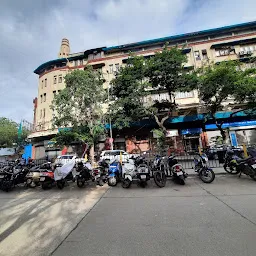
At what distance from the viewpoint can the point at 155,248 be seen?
251 centimetres

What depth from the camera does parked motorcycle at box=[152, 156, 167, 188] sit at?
616 cm

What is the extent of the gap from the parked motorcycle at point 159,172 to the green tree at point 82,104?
964 cm

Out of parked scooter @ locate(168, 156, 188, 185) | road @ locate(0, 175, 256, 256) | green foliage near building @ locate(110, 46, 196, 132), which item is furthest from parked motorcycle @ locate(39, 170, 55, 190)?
green foliage near building @ locate(110, 46, 196, 132)

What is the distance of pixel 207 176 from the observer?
646cm

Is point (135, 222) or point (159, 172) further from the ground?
point (159, 172)

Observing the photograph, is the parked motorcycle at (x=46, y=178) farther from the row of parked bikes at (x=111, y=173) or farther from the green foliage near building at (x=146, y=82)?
the green foliage near building at (x=146, y=82)

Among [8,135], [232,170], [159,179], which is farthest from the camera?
[8,135]

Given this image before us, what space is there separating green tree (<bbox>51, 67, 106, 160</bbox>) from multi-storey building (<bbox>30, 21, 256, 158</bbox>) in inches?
212

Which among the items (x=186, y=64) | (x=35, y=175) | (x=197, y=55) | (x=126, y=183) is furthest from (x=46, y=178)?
(x=197, y=55)

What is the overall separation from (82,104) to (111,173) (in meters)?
10.9

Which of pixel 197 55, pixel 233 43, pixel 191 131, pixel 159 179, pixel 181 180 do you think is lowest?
pixel 181 180

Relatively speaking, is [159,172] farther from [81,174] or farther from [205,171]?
[81,174]

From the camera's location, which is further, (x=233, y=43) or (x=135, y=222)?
(x=233, y=43)

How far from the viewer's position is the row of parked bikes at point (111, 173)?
6297 mm
